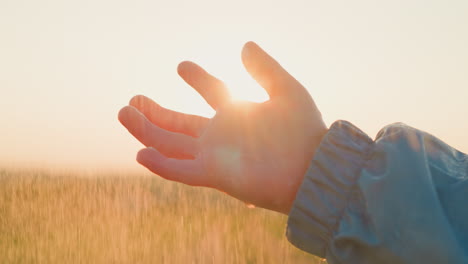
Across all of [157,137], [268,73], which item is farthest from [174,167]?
[268,73]

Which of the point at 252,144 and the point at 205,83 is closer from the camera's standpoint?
the point at 252,144

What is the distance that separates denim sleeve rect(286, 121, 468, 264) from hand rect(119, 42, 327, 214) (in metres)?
0.08

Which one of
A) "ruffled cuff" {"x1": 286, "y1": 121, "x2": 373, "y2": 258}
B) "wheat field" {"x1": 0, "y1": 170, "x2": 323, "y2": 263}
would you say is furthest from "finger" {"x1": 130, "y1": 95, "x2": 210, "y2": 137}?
"wheat field" {"x1": 0, "y1": 170, "x2": 323, "y2": 263}

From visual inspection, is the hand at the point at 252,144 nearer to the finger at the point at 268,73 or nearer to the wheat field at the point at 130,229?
the finger at the point at 268,73

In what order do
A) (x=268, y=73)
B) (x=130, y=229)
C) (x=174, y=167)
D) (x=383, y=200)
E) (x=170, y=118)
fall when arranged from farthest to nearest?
(x=130, y=229) < (x=170, y=118) < (x=268, y=73) < (x=174, y=167) < (x=383, y=200)

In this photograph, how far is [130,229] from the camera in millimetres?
2139

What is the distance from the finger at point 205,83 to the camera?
133cm

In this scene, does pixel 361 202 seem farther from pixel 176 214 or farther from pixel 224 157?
pixel 176 214

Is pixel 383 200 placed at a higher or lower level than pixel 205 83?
lower

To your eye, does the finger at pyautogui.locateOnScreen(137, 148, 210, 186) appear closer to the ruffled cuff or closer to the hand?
the hand

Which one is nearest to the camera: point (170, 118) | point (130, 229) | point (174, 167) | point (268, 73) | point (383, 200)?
point (383, 200)

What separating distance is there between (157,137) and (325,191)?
0.46 metres

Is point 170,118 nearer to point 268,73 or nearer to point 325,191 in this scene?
point 268,73

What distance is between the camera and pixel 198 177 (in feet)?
3.91
